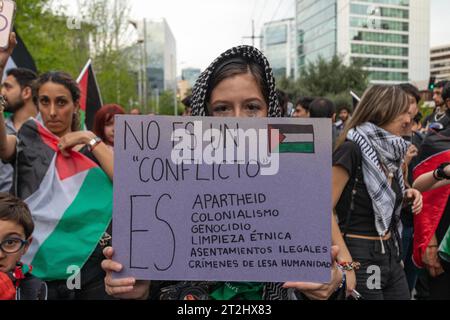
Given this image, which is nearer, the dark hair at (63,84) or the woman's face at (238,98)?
Answer: the woman's face at (238,98)

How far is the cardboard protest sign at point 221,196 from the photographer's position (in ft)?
5.64

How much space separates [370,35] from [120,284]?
321 ft

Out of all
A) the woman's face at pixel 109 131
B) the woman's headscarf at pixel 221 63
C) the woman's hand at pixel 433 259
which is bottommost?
the woman's hand at pixel 433 259

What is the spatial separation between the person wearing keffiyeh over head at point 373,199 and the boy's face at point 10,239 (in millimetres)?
1850

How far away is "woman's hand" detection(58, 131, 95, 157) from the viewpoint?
10.1 feet

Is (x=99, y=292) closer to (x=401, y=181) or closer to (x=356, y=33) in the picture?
(x=401, y=181)

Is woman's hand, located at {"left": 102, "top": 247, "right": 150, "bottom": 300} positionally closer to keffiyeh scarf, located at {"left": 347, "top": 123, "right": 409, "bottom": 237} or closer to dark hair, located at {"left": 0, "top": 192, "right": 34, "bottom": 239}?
dark hair, located at {"left": 0, "top": 192, "right": 34, "bottom": 239}

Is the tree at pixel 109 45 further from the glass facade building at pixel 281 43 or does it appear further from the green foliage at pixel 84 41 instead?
the glass facade building at pixel 281 43

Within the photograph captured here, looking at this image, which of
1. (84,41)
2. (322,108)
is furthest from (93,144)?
(84,41)

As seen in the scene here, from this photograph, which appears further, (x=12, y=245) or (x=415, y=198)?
(x=415, y=198)

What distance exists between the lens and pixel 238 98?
2004 mm

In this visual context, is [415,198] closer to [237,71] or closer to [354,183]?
[354,183]

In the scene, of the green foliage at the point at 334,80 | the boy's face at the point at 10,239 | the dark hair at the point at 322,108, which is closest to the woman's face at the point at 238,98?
the boy's face at the point at 10,239
